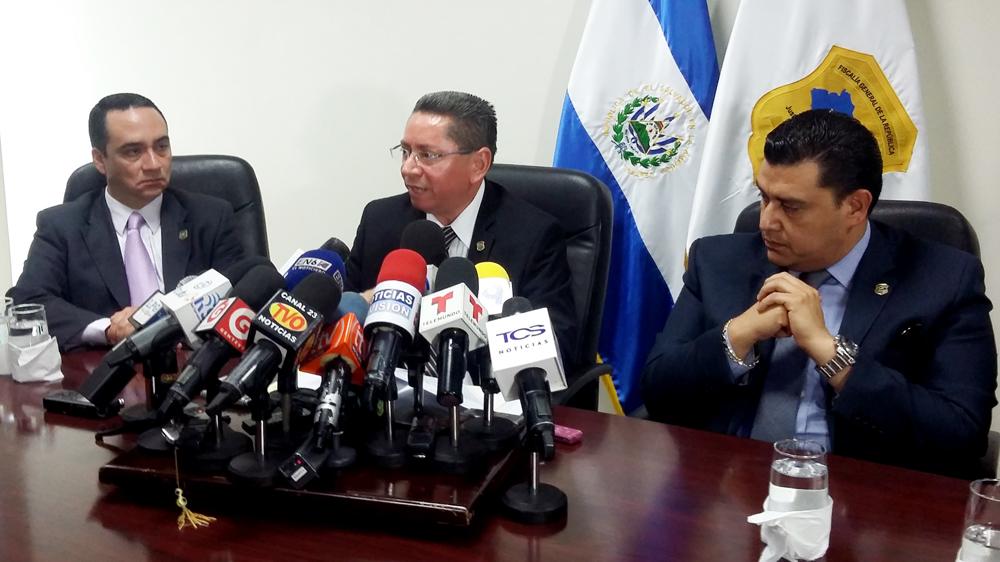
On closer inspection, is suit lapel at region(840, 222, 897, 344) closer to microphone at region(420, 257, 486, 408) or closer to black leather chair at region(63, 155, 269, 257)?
microphone at region(420, 257, 486, 408)

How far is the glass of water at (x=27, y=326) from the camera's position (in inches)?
77.7

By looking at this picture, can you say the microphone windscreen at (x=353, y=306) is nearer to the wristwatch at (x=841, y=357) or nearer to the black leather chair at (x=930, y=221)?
the wristwatch at (x=841, y=357)

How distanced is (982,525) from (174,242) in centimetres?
232

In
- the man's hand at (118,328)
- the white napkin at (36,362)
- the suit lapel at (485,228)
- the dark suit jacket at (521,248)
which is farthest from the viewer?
the suit lapel at (485,228)

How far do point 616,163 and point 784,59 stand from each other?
601 millimetres

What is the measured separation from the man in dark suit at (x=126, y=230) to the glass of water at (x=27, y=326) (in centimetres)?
55

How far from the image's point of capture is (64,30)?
3.93m

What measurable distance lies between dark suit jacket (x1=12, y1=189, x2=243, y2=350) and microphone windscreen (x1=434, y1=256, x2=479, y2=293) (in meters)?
1.41

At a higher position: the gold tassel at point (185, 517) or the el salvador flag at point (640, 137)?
the el salvador flag at point (640, 137)

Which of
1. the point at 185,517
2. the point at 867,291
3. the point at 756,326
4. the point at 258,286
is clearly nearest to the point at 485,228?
the point at 756,326

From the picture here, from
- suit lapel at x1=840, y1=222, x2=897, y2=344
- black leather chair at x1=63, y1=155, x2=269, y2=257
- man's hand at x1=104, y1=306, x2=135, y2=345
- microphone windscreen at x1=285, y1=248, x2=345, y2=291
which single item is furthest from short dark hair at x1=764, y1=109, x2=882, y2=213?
black leather chair at x1=63, y1=155, x2=269, y2=257

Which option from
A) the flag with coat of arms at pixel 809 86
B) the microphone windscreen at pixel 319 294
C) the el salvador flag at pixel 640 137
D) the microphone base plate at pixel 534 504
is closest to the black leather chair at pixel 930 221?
the flag with coat of arms at pixel 809 86

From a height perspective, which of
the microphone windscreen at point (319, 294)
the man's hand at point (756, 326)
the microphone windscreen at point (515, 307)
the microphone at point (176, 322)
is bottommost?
the man's hand at point (756, 326)

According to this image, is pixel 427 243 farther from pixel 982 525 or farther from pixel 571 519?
pixel 982 525
